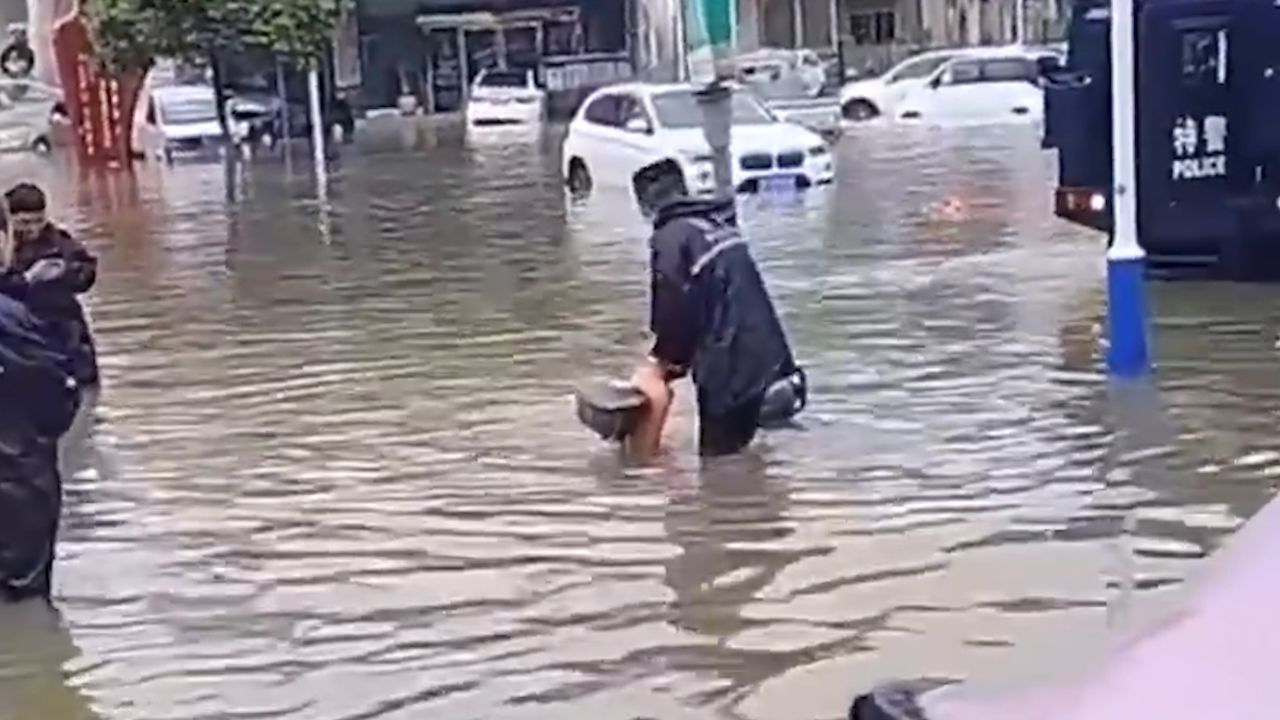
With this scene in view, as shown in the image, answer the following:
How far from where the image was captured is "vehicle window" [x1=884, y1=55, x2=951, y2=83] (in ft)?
145

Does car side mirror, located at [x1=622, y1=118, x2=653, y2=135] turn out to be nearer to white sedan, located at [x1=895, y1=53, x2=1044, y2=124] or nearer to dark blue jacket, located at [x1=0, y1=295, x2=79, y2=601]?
white sedan, located at [x1=895, y1=53, x2=1044, y2=124]

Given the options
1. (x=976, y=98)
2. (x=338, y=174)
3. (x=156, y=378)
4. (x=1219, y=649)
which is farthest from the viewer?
(x=976, y=98)

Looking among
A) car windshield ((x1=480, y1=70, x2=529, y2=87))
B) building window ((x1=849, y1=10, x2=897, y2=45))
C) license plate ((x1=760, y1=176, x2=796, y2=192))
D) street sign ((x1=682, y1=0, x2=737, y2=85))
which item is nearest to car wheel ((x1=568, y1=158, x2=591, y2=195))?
license plate ((x1=760, y1=176, x2=796, y2=192))

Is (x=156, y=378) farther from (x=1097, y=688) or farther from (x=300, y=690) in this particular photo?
(x=1097, y=688)

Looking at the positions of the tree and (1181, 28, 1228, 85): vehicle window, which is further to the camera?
the tree

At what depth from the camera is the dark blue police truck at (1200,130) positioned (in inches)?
614

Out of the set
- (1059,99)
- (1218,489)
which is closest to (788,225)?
(1059,99)

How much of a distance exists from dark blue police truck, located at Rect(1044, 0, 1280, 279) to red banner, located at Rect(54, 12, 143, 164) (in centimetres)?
2922

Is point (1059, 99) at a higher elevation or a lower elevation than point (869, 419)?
higher

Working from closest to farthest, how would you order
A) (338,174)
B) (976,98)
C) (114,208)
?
1. (114,208)
2. (338,174)
3. (976,98)

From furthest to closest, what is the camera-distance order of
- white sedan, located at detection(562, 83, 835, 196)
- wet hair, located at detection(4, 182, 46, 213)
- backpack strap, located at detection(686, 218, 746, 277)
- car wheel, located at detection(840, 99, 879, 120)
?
car wheel, located at detection(840, 99, 879, 120) → white sedan, located at detection(562, 83, 835, 196) → wet hair, located at detection(4, 182, 46, 213) → backpack strap, located at detection(686, 218, 746, 277)

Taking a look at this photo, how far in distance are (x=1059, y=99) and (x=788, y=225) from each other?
22.1 feet

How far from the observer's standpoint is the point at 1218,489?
962 cm

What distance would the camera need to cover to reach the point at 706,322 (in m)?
10.7
